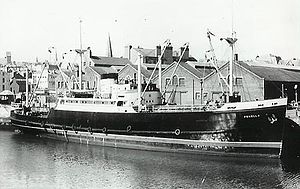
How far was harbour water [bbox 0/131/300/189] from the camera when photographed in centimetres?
2262

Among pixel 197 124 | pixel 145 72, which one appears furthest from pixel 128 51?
pixel 197 124

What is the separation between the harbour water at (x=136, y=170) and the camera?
2262 centimetres

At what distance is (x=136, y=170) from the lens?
26.0 meters

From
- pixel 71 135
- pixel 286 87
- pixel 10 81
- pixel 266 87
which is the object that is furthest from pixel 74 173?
pixel 10 81

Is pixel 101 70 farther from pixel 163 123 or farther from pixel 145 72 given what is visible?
pixel 163 123

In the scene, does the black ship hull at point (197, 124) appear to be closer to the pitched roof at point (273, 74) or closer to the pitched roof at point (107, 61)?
the pitched roof at point (273, 74)

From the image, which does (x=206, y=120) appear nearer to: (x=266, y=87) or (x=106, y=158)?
(x=106, y=158)

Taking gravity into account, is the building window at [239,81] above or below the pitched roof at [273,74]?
below

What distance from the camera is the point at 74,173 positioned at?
83.7 feet

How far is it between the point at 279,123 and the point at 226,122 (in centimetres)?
370

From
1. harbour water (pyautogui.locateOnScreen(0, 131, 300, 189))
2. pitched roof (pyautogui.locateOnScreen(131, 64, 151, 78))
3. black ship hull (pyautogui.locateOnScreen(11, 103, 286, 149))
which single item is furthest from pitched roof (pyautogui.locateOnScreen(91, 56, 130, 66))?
harbour water (pyautogui.locateOnScreen(0, 131, 300, 189))

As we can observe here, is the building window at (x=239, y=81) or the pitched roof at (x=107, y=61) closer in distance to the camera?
the building window at (x=239, y=81)

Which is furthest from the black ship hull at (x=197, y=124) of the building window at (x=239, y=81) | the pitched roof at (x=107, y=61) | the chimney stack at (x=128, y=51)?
the chimney stack at (x=128, y=51)

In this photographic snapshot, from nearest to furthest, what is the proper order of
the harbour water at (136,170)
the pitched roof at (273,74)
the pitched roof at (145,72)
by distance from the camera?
the harbour water at (136,170) → the pitched roof at (273,74) → the pitched roof at (145,72)
